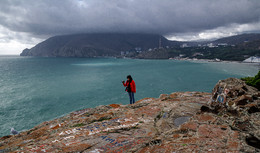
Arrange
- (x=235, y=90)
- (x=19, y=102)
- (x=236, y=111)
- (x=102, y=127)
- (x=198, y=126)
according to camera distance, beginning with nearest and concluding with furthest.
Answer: (x=198, y=126)
(x=236, y=111)
(x=102, y=127)
(x=235, y=90)
(x=19, y=102)

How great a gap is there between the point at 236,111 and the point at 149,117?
424cm

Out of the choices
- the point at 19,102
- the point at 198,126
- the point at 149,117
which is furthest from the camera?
the point at 19,102

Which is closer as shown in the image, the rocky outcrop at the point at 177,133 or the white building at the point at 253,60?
the rocky outcrop at the point at 177,133

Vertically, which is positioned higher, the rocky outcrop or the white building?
the white building

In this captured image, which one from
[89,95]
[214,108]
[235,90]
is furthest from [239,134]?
[89,95]

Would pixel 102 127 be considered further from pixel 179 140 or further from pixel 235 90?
pixel 235 90

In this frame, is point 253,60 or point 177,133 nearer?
point 177,133

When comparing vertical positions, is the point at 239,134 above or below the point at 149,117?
above

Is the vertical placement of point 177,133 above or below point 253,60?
below

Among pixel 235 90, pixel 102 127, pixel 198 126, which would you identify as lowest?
pixel 102 127

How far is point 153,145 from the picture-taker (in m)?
5.35

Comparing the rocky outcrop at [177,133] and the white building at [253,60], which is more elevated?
the white building at [253,60]

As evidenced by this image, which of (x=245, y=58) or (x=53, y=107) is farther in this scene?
(x=245, y=58)

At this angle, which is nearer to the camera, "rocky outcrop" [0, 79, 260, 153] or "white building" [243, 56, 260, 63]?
"rocky outcrop" [0, 79, 260, 153]
